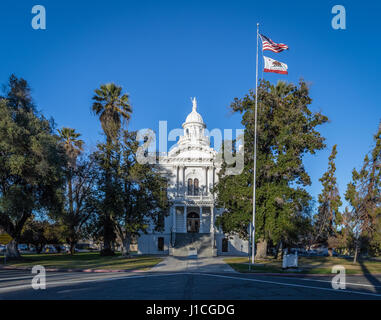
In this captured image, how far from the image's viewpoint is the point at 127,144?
3372 cm

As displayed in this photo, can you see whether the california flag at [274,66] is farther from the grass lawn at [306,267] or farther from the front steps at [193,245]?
the front steps at [193,245]

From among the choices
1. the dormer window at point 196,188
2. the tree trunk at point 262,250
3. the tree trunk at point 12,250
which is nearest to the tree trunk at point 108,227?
the tree trunk at point 12,250

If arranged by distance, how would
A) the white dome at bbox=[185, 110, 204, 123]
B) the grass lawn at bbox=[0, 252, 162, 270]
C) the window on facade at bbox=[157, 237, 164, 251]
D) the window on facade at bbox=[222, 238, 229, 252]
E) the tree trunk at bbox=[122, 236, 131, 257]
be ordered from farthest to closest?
the white dome at bbox=[185, 110, 204, 123] → the window on facade at bbox=[157, 237, 164, 251] → the window on facade at bbox=[222, 238, 229, 252] → the tree trunk at bbox=[122, 236, 131, 257] → the grass lawn at bbox=[0, 252, 162, 270]

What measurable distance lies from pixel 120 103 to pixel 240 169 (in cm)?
1459

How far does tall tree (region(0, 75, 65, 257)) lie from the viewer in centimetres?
2555

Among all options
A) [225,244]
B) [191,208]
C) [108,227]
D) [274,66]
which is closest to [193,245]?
[225,244]

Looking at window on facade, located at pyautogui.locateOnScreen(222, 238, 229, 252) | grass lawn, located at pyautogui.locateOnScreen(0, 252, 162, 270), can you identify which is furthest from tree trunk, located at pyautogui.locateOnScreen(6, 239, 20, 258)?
window on facade, located at pyautogui.locateOnScreen(222, 238, 229, 252)

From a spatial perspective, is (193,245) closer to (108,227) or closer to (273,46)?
(108,227)

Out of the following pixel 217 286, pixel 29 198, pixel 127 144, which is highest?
pixel 127 144

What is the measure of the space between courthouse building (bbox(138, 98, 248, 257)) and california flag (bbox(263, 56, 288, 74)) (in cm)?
2076

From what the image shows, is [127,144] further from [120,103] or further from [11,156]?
[11,156]

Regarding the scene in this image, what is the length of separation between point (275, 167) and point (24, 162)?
20.1m

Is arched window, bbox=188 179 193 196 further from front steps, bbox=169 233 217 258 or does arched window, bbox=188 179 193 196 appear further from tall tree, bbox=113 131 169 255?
tall tree, bbox=113 131 169 255
